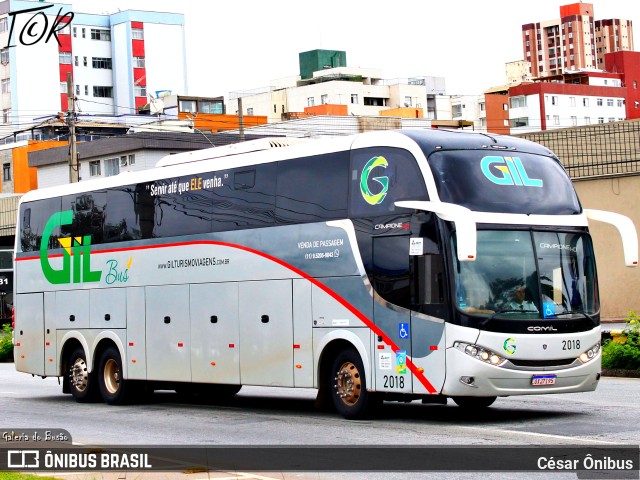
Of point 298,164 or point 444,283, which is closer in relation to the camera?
point 444,283

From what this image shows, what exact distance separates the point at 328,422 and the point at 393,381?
48.3 inches

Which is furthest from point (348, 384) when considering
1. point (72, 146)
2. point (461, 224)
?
point (72, 146)

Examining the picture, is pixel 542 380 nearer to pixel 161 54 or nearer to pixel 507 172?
pixel 507 172

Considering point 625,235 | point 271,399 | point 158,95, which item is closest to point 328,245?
point 625,235

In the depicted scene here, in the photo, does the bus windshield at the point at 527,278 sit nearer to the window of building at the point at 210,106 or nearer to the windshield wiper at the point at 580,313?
the windshield wiper at the point at 580,313

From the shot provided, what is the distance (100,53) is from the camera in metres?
130

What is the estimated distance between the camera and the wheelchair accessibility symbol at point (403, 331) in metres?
15.7

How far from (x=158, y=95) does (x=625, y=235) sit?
103153 millimetres

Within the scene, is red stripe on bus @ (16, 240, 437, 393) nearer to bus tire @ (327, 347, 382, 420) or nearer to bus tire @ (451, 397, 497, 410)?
→ bus tire @ (327, 347, 382, 420)

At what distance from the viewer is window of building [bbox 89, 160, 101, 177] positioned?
70.4 m

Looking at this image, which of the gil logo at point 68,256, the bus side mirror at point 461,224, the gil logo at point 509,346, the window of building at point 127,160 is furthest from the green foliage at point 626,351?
the window of building at point 127,160

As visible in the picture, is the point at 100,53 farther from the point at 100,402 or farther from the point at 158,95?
the point at 100,402

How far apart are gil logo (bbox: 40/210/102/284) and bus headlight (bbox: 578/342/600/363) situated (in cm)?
984

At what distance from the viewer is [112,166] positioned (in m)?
68.8
